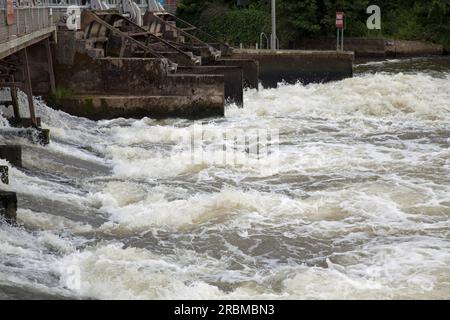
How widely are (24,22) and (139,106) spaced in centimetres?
480

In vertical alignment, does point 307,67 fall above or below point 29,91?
below

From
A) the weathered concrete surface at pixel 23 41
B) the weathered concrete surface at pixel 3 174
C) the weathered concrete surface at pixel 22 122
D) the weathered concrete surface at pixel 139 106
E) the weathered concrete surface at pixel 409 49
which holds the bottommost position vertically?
the weathered concrete surface at pixel 409 49

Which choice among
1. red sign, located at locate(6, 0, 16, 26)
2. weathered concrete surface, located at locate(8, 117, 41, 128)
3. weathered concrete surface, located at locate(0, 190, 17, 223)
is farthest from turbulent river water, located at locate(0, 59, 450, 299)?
red sign, located at locate(6, 0, 16, 26)

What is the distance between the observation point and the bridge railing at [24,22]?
16.6 m

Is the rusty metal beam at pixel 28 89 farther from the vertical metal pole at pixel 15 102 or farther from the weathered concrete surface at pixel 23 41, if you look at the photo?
the weathered concrete surface at pixel 23 41

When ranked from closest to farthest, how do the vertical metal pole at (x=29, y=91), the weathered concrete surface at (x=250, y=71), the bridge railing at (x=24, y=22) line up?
the bridge railing at (x=24, y=22) < the vertical metal pole at (x=29, y=91) < the weathered concrete surface at (x=250, y=71)

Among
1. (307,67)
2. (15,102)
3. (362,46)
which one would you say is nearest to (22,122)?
(15,102)

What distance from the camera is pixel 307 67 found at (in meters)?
30.7

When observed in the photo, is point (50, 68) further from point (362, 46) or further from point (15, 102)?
point (362, 46)

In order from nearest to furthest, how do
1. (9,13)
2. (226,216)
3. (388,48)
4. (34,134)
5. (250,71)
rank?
(226,216), (9,13), (34,134), (250,71), (388,48)

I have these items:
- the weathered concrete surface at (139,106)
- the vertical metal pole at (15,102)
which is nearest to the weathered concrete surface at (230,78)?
the weathered concrete surface at (139,106)

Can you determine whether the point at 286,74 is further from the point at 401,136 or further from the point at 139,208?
the point at 139,208
